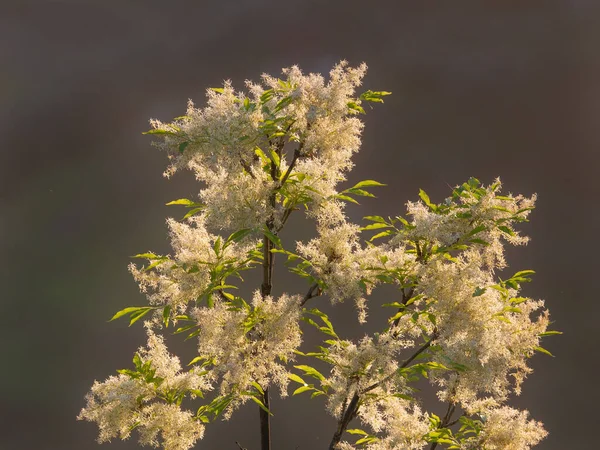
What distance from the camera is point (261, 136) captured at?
2740 millimetres

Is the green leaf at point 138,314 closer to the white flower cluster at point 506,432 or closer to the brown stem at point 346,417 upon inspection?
the brown stem at point 346,417

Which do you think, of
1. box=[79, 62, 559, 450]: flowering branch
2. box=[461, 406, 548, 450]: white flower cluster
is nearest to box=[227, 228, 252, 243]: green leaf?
box=[79, 62, 559, 450]: flowering branch

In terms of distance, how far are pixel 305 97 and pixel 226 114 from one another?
13.6 inches

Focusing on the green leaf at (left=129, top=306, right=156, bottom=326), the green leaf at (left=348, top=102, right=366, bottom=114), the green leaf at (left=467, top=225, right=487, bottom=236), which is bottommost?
the green leaf at (left=129, top=306, right=156, bottom=326)

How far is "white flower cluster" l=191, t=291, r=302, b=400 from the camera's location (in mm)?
2946

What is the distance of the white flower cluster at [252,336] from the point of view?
2.95m

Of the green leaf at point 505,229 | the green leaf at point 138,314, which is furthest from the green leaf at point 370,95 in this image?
the green leaf at point 138,314

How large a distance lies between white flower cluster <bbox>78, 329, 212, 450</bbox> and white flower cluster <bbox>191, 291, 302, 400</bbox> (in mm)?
367

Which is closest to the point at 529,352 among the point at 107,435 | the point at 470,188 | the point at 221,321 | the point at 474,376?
the point at 474,376

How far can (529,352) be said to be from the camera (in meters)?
3.04

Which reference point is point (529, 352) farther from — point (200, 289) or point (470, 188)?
point (200, 289)

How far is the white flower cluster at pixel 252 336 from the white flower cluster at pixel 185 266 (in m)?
0.12

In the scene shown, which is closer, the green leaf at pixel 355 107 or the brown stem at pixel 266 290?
the green leaf at pixel 355 107

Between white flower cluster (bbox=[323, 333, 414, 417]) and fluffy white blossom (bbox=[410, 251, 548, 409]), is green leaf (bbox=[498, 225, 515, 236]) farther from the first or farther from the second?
white flower cluster (bbox=[323, 333, 414, 417])
